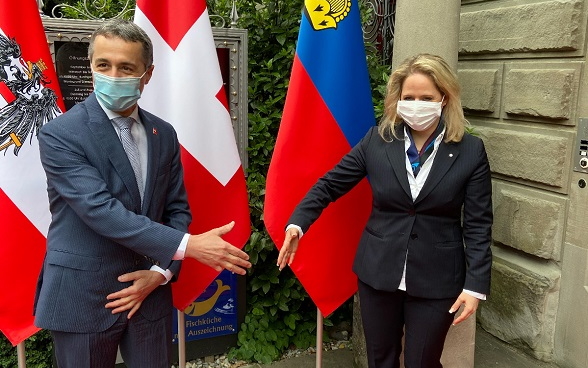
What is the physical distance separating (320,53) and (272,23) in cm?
116

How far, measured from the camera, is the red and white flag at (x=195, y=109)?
2.66 metres

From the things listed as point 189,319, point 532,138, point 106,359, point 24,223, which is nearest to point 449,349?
point 532,138

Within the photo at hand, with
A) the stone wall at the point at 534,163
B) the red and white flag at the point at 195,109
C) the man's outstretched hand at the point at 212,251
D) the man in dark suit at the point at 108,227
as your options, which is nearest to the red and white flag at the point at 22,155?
the red and white flag at the point at 195,109

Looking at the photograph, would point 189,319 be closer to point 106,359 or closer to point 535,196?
point 106,359

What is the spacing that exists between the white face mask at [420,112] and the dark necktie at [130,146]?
110 centimetres

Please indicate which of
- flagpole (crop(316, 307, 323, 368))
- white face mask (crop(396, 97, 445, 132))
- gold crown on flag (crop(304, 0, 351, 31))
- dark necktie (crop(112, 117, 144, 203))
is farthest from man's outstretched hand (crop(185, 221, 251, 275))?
gold crown on flag (crop(304, 0, 351, 31))

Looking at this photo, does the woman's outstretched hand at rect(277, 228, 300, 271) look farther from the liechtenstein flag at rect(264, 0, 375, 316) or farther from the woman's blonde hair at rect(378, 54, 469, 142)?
the woman's blonde hair at rect(378, 54, 469, 142)

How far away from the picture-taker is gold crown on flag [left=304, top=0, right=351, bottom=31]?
8.92 ft

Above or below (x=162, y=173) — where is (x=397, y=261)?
below

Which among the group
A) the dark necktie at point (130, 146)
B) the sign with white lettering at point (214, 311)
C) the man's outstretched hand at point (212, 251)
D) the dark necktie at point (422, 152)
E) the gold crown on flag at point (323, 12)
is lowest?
the sign with white lettering at point (214, 311)

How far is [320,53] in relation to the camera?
2.76 m

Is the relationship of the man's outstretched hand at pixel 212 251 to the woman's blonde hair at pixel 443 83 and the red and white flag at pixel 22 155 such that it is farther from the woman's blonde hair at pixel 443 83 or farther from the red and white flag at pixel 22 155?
the red and white flag at pixel 22 155

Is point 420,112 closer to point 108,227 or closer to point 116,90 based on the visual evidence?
point 116,90

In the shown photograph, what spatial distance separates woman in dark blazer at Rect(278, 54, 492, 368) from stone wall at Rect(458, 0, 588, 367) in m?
1.24
